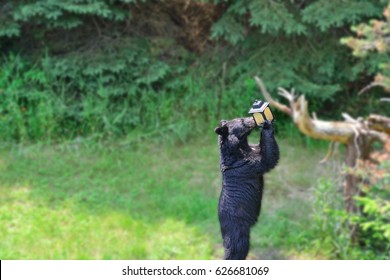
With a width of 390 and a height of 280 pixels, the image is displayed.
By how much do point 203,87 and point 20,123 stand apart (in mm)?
2229

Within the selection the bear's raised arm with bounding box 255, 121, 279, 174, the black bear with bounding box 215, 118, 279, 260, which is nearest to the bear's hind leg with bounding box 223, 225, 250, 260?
the black bear with bounding box 215, 118, 279, 260

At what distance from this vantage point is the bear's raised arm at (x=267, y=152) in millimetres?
1322

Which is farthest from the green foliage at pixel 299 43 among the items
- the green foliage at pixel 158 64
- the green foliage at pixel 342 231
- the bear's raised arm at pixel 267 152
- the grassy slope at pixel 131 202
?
the bear's raised arm at pixel 267 152

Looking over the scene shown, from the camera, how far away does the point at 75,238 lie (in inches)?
203

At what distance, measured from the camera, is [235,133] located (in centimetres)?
135

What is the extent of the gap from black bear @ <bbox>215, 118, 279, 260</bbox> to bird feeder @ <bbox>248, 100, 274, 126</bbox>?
0.06 metres

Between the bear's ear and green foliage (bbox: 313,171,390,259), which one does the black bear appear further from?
green foliage (bbox: 313,171,390,259)

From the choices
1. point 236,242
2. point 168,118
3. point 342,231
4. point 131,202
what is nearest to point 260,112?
point 236,242

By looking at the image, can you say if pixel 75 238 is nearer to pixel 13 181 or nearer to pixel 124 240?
pixel 124 240

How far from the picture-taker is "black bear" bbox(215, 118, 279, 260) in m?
1.33

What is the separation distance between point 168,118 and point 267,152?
218 inches

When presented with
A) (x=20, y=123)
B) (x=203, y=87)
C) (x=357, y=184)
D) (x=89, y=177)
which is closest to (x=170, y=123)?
(x=203, y=87)

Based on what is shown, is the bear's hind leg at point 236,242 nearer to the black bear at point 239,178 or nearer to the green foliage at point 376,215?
the black bear at point 239,178

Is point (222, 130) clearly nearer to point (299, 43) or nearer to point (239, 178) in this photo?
point (239, 178)
